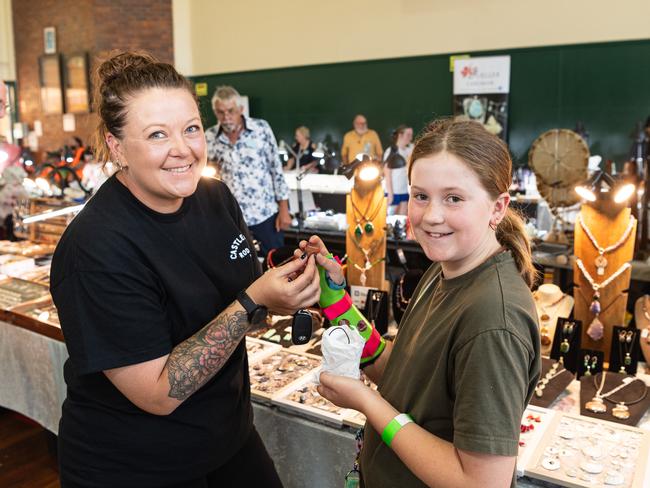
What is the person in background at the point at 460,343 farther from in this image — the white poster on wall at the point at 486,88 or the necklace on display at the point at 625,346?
the white poster on wall at the point at 486,88

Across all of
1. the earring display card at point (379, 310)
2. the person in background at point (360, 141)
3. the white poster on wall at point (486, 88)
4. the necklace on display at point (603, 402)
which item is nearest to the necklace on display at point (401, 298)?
the earring display card at point (379, 310)

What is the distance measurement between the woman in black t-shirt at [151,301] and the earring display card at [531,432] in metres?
0.76

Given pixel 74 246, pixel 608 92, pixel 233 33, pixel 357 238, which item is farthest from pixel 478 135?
pixel 233 33

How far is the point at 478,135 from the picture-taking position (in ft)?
3.65

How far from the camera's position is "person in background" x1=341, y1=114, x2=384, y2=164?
7793 millimetres

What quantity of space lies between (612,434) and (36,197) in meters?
4.68

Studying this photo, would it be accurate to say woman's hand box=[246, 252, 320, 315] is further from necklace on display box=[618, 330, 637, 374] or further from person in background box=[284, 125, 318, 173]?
person in background box=[284, 125, 318, 173]

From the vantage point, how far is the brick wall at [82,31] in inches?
368

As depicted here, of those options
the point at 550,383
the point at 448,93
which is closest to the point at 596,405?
the point at 550,383

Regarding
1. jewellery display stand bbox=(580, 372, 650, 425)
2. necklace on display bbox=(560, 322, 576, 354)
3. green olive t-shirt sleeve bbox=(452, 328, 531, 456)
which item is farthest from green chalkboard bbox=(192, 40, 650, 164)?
green olive t-shirt sleeve bbox=(452, 328, 531, 456)

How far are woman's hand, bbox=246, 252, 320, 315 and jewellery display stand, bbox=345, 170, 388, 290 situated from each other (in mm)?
1517

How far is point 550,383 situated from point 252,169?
9.74 ft

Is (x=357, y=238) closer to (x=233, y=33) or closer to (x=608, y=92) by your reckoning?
(x=608, y=92)

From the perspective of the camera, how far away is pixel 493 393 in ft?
3.11
